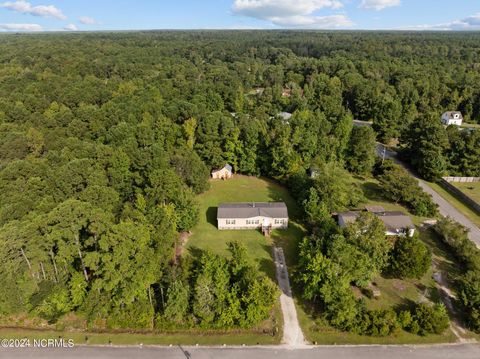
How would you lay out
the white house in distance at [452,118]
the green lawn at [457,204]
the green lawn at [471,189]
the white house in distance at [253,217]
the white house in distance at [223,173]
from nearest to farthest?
the white house in distance at [253,217] → the green lawn at [457,204] → the green lawn at [471,189] → the white house in distance at [223,173] → the white house in distance at [452,118]

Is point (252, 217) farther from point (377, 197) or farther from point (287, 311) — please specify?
point (377, 197)

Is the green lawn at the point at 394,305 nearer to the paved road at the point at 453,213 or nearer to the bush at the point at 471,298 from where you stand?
the bush at the point at 471,298

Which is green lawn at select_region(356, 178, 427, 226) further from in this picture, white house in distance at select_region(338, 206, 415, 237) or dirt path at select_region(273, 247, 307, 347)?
dirt path at select_region(273, 247, 307, 347)

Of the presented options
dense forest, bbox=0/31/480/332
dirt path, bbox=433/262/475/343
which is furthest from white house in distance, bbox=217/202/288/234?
dirt path, bbox=433/262/475/343

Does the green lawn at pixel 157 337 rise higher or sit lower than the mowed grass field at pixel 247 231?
lower

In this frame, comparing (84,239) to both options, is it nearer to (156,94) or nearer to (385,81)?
(156,94)

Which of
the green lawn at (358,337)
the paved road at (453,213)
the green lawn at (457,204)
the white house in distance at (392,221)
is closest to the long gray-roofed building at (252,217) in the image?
the white house in distance at (392,221)

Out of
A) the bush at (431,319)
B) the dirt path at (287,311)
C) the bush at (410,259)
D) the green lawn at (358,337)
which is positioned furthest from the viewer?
the bush at (410,259)

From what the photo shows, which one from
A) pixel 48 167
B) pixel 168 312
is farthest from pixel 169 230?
pixel 48 167
